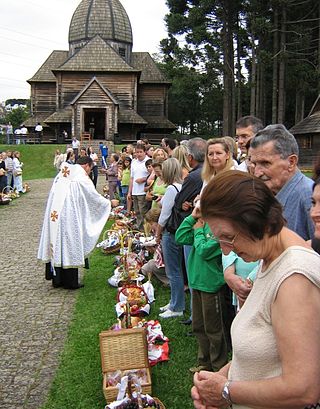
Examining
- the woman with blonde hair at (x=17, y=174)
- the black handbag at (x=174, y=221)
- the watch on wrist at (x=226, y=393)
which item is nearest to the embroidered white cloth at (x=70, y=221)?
the black handbag at (x=174, y=221)

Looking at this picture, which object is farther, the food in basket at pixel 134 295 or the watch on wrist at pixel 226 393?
the food in basket at pixel 134 295

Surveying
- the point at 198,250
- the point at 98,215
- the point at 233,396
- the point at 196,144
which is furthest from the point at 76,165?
the point at 233,396

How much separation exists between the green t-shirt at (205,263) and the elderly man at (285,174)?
1.00 metres

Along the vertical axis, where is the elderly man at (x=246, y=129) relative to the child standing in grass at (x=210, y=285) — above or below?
above

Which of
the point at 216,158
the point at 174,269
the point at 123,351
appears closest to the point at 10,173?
the point at 174,269

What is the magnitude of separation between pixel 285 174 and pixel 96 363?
274cm

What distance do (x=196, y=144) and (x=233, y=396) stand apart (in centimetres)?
381

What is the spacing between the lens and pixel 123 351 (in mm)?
4227

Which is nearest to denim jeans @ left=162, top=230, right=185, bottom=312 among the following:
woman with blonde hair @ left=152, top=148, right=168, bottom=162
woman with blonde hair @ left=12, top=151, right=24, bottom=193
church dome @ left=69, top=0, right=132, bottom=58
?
woman with blonde hair @ left=152, top=148, right=168, bottom=162

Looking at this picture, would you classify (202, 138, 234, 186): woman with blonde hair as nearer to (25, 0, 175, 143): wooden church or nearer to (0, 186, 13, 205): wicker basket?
(0, 186, 13, 205): wicker basket

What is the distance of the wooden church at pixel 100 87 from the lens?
3828 centimetres

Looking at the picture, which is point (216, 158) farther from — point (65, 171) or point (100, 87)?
point (100, 87)

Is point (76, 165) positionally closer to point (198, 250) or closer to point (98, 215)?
point (98, 215)

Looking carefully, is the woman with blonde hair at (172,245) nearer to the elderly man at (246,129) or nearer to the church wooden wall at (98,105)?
the elderly man at (246,129)
